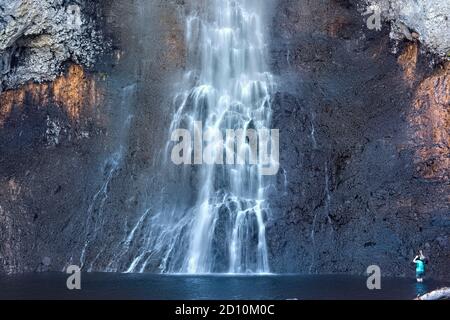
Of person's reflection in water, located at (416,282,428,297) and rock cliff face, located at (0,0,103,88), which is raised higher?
rock cliff face, located at (0,0,103,88)

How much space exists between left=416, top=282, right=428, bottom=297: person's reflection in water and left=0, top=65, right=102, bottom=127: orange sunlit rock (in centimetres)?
1439

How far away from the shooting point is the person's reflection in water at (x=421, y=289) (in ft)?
58.2

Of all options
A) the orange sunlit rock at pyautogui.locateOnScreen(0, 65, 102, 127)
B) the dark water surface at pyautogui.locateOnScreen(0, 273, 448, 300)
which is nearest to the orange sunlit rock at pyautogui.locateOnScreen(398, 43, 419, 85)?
the dark water surface at pyautogui.locateOnScreen(0, 273, 448, 300)

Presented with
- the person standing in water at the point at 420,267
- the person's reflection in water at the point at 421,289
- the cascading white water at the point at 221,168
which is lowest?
the person's reflection in water at the point at 421,289

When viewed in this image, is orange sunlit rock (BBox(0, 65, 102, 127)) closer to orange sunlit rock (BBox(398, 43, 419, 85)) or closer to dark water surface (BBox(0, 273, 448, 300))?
dark water surface (BBox(0, 273, 448, 300))

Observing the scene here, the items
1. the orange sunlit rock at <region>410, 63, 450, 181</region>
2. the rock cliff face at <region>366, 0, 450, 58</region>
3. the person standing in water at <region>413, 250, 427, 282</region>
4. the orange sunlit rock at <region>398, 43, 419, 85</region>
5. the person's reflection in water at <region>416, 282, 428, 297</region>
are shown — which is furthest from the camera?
the orange sunlit rock at <region>398, 43, 419, 85</region>

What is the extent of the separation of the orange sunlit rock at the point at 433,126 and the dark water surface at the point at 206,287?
4.50 meters

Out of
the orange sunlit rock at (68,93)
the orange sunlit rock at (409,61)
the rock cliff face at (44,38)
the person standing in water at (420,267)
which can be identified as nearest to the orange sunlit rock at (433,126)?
the orange sunlit rock at (409,61)

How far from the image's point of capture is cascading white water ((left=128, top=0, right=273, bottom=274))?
74.3 ft

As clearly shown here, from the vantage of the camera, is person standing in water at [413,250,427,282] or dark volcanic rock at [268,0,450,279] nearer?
person standing in water at [413,250,427,282]

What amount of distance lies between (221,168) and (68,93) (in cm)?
715

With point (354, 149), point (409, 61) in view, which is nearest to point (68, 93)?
point (354, 149)

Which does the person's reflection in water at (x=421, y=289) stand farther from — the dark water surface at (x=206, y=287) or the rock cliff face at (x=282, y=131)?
the rock cliff face at (x=282, y=131)
